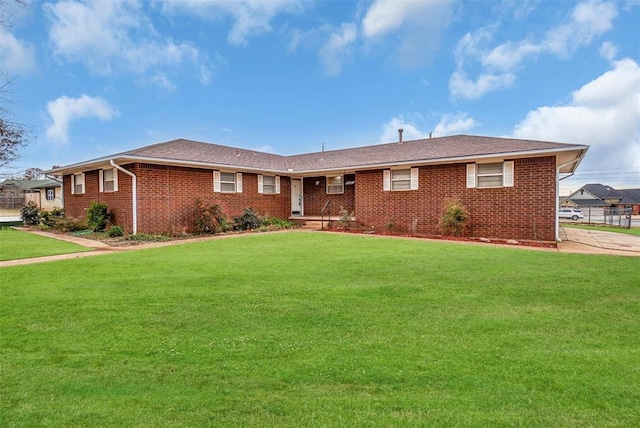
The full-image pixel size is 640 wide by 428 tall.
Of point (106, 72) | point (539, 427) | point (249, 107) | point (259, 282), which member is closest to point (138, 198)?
point (106, 72)

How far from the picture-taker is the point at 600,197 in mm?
61562

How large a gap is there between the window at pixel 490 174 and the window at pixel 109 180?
13.6 meters

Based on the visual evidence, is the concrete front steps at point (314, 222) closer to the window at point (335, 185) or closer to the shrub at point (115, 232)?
the window at point (335, 185)

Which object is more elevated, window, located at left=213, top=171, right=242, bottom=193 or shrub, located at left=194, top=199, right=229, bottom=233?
window, located at left=213, top=171, right=242, bottom=193

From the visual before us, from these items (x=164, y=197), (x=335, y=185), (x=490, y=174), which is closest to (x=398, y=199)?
(x=490, y=174)

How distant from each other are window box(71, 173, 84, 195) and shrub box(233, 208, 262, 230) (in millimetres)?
8058

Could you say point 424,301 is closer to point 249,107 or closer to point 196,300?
point 196,300

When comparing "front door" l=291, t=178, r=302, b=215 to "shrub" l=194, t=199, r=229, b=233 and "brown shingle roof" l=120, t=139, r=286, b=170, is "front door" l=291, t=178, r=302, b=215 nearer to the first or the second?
"brown shingle roof" l=120, t=139, r=286, b=170

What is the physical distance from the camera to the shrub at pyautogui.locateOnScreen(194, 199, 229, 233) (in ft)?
46.4

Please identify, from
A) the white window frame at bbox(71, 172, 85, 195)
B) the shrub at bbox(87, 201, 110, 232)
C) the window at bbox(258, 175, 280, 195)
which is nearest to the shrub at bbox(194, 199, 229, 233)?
the window at bbox(258, 175, 280, 195)

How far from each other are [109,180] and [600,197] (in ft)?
242

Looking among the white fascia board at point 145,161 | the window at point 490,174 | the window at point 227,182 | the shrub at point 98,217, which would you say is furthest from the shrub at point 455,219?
the shrub at point 98,217

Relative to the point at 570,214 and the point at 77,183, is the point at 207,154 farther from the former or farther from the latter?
the point at 570,214

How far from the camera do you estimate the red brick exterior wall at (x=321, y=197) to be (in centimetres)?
1784
